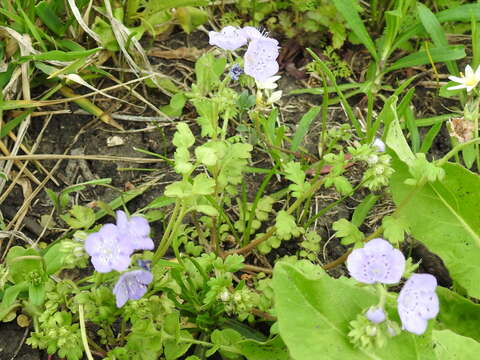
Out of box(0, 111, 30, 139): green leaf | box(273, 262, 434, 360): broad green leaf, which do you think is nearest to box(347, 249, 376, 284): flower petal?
box(273, 262, 434, 360): broad green leaf

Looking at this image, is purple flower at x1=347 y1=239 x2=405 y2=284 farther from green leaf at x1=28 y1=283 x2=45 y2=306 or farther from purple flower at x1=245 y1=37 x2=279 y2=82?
green leaf at x1=28 y1=283 x2=45 y2=306

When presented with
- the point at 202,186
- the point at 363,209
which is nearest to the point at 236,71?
the point at 202,186

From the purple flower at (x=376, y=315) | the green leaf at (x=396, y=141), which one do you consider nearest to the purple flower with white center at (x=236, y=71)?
the green leaf at (x=396, y=141)

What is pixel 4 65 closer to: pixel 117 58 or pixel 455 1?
pixel 117 58

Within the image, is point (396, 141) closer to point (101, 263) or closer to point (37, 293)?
point (101, 263)

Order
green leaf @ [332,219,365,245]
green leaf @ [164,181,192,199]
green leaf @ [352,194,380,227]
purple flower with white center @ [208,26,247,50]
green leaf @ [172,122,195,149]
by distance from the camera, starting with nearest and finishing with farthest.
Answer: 1. green leaf @ [164,181,192,199]
2. green leaf @ [172,122,195,149]
3. purple flower with white center @ [208,26,247,50]
4. green leaf @ [332,219,365,245]
5. green leaf @ [352,194,380,227]

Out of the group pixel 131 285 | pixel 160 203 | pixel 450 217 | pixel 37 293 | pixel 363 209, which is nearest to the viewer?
pixel 131 285
